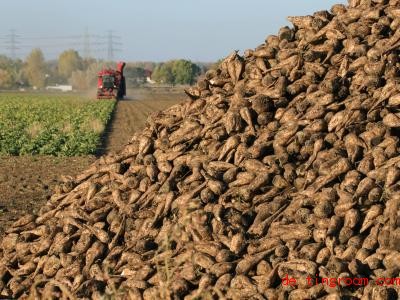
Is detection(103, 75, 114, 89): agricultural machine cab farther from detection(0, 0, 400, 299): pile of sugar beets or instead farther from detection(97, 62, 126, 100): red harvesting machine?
detection(0, 0, 400, 299): pile of sugar beets

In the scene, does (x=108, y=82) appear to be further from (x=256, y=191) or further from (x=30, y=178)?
(x=256, y=191)

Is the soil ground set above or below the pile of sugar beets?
below

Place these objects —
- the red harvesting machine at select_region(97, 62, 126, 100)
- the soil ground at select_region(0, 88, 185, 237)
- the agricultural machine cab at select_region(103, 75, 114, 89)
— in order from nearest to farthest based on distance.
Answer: the soil ground at select_region(0, 88, 185, 237), the red harvesting machine at select_region(97, 62, 126, 100), the agricultural machine cab at select_region(103, 75, 114, 89)

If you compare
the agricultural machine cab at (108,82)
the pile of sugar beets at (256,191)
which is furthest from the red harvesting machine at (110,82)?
the pile of sugar beets at (256,191)

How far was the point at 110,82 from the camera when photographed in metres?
65.2

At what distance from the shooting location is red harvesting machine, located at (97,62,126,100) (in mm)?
64000

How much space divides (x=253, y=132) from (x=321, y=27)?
213 centimetres

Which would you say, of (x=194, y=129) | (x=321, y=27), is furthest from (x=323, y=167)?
(x=321, y=27)

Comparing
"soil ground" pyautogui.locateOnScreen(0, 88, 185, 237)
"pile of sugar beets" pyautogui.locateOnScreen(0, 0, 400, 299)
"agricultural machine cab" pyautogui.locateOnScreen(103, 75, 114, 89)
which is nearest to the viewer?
"pile of sugar beets" pyautogui.locateOnScreen(0, 0, 400, 299)

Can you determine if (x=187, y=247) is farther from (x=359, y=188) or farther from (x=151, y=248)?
(x=359, y=188)

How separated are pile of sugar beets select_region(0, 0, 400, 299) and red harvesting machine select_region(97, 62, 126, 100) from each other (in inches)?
2153

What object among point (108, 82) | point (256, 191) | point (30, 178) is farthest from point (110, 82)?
point (256, 191)

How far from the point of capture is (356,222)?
7102mm

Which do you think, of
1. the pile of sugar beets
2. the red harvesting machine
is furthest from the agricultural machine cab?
the pile of sugar beets
